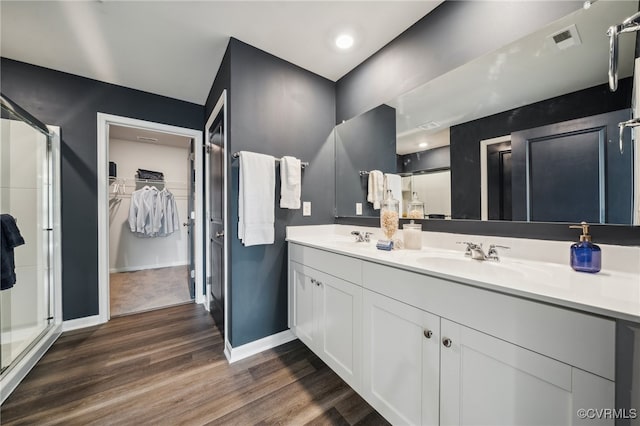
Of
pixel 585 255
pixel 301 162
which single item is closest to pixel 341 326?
pixel 585 255

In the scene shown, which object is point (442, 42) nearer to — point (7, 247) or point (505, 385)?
point (505, 385)

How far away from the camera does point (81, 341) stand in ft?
6.49

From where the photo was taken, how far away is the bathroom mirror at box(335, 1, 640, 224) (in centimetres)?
96

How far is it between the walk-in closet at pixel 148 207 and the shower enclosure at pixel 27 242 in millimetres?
1641

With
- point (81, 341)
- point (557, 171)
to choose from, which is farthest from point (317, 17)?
point (81, 341)

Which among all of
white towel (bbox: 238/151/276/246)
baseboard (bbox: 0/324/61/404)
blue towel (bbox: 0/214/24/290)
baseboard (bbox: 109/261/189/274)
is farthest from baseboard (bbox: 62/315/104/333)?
baseboard (bbox: 109/261/189/274)

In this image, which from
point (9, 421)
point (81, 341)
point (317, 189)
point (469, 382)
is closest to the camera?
point (469, 382)

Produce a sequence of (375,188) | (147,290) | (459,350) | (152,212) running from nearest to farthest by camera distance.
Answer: (459,350) < (375,188) < (147,290) < (152,212)

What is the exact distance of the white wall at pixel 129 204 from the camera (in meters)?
4.14

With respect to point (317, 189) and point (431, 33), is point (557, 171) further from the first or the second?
point (317, 189)

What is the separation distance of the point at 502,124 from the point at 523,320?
105 cm

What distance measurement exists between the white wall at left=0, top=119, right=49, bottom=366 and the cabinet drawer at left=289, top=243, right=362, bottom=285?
2046 millimetres

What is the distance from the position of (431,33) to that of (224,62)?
159 cm

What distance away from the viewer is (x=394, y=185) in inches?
71.2
